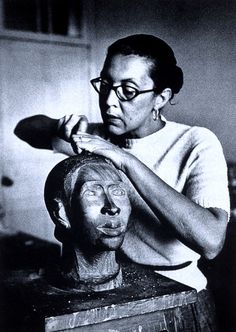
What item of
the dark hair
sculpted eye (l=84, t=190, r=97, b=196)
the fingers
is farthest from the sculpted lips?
the dark hair

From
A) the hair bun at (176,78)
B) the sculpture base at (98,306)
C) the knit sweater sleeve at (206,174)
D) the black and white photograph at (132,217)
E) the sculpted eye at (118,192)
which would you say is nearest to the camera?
the sculpture base at (98,306)

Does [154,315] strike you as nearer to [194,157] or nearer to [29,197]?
[194,157]

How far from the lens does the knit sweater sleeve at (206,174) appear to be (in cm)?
160

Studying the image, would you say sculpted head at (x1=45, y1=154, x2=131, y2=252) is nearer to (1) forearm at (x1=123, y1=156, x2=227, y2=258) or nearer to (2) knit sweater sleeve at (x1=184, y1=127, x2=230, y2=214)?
(1) forearm at (x1=123, y1=156, x2=227, y2=258)

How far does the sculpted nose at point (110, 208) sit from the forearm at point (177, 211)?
11 cm

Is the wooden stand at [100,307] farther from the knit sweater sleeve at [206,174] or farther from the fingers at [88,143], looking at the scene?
the fingers at [88,143]

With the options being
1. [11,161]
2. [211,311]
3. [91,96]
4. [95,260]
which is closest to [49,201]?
[95,260]

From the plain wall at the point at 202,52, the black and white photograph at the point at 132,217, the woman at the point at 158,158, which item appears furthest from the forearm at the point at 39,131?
the plain wall at the point at 202,52

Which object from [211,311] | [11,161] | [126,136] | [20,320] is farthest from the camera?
[11,161]

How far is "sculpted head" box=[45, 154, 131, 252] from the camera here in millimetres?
1405

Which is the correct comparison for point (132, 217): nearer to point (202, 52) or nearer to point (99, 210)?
point (99, 210)

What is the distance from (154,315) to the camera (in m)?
1.34

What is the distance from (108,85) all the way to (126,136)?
0.27 m

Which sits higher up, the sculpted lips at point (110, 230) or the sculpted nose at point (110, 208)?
the sculpted nose at point (110, 208)
